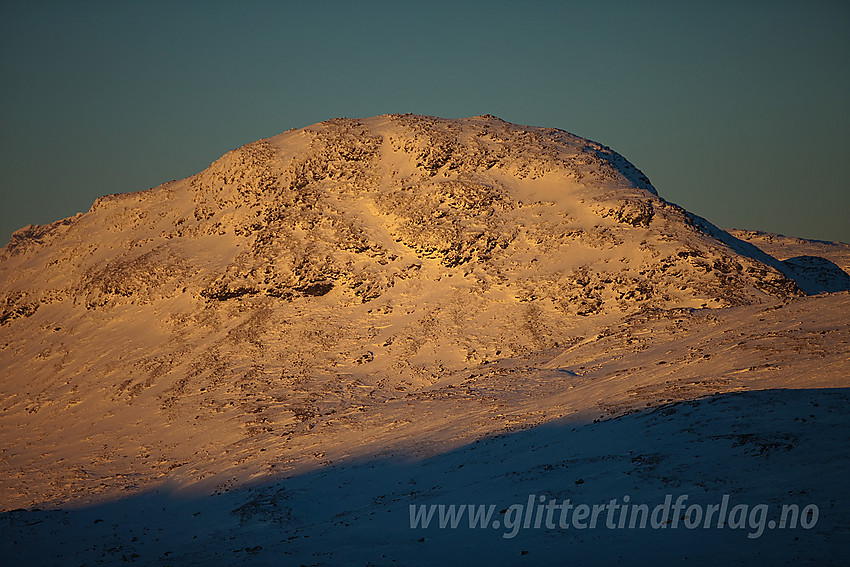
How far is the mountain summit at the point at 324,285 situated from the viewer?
3869 cm

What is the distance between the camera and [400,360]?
41.4 m

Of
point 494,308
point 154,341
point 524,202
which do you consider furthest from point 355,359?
point 524,202

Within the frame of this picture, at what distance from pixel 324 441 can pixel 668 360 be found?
1598cm

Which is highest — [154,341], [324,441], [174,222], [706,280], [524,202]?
[174,222]

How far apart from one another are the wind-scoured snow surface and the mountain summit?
21cm

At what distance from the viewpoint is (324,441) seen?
31594 mm

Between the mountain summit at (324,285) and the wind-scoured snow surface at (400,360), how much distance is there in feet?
0.69

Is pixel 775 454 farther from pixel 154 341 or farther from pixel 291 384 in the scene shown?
pixel 154 341

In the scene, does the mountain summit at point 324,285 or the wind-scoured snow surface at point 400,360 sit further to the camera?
the mountain summit at point 324,285

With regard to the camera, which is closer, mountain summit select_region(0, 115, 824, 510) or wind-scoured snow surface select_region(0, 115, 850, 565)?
wind-scoured snow surface select_region(0, 115, 850, 565)

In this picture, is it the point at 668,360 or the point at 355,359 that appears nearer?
the point at 668,360

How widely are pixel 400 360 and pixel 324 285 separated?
9.39m

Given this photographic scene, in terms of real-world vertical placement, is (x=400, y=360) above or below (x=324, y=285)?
below

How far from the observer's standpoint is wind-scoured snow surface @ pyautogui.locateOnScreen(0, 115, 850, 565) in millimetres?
19438
